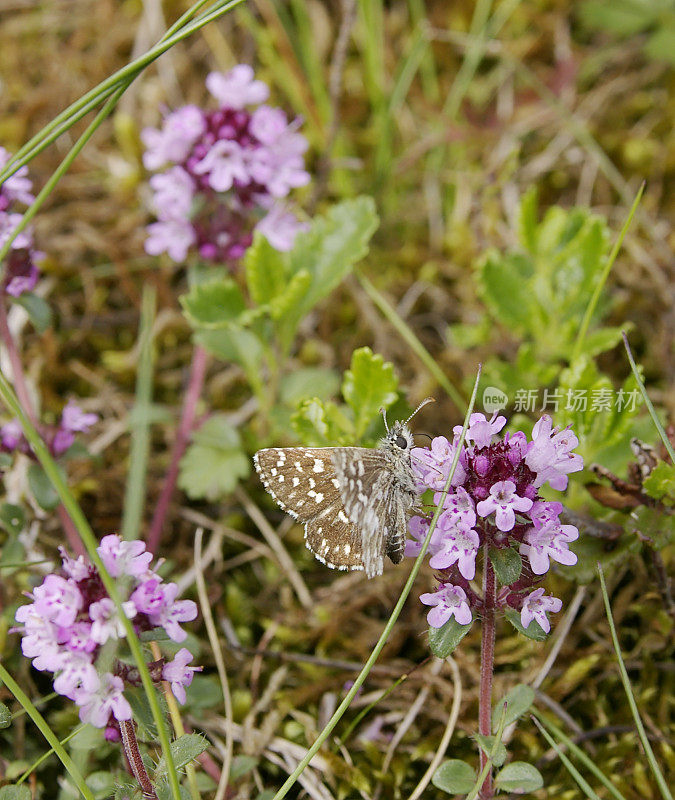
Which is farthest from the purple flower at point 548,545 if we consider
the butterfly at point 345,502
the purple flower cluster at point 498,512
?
the butterfly at point 345,502

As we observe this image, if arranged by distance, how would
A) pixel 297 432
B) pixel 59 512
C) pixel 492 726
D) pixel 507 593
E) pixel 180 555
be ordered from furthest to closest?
pixel 180 555, pixel 59 512, pixel 297 432, pixel 492 726, pixel 507 593

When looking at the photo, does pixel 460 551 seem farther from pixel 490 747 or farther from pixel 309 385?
pixel 309 385

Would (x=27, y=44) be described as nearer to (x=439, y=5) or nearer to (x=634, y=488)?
(x=439, y=5)

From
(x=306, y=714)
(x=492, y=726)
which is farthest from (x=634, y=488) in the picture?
(x=306, y=714)

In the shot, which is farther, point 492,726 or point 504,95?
point 504,95

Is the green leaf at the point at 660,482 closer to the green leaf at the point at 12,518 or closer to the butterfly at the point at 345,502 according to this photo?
the butterfly at the point at 345,502

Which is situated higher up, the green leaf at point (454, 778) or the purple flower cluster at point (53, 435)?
the purple flower cluster at point (53, 435)

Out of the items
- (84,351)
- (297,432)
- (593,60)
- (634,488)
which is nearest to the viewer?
(634,488)

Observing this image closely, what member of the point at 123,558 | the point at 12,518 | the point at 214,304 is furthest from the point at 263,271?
the point at 123,558
